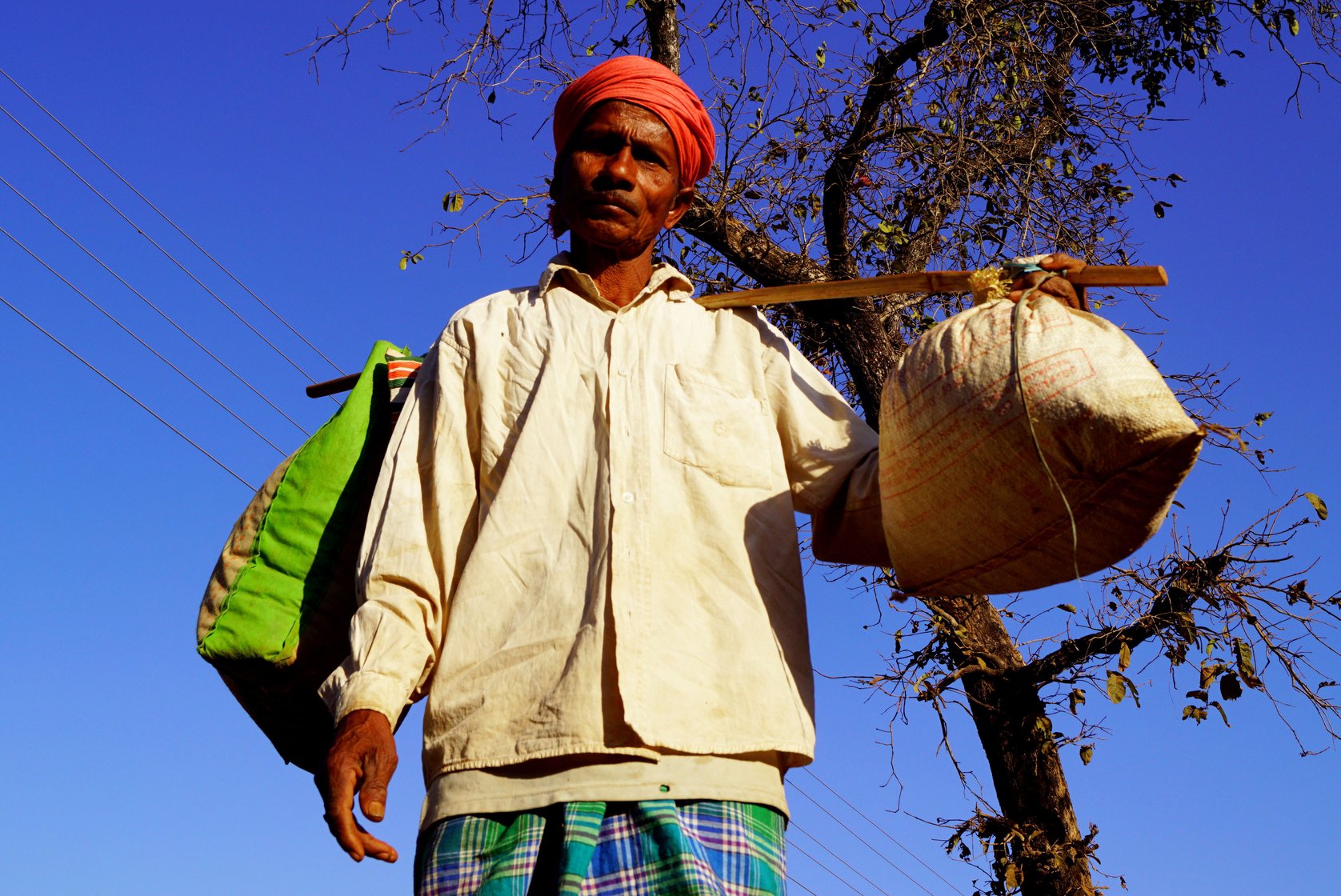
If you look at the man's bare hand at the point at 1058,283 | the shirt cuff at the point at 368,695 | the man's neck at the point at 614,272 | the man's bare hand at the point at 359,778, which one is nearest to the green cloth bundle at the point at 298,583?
the shirt cuff at the point at 368,695

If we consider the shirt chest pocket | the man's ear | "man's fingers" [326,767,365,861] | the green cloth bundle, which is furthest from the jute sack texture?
the green cloth bundle

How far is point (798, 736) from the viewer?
2312mm

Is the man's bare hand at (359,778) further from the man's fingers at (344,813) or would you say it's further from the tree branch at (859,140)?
the tree branch at (859,140)

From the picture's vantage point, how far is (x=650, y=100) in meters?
2.90

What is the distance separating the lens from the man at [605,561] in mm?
2170

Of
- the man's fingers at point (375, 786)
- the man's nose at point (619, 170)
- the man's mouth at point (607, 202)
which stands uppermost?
the man's nose at point (619, 170)

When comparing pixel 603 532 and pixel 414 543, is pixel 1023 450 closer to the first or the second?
pixel 603 532

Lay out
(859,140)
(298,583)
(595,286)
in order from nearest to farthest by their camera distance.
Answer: (298,583) → (595,286) → (859,140)

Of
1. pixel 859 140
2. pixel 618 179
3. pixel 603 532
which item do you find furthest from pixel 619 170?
pixel 859 140

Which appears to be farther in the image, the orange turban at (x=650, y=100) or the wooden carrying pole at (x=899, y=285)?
the orange turban at (x=650, y=100)

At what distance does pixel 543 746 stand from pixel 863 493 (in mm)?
799

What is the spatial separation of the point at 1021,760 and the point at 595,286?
2.71m

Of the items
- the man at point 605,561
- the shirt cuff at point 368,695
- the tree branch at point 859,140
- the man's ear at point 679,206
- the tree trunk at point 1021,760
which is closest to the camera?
the man at point 605,561

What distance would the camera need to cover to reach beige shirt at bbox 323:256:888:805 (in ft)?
7.38
